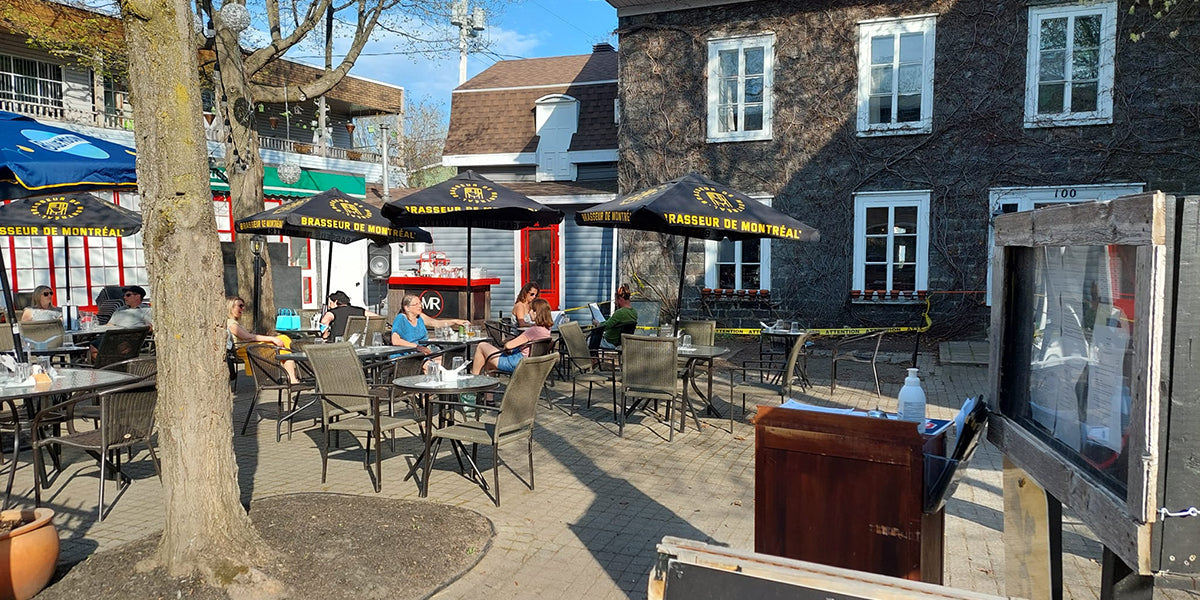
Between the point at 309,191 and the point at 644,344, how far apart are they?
1492cm

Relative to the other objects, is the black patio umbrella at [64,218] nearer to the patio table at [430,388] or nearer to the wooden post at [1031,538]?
the patio table at [430,388]

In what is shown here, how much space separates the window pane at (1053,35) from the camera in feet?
43.8

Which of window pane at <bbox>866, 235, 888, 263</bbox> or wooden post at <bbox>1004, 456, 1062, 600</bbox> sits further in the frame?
window pane at <bbox>866, 235, 888, 263</bbox>

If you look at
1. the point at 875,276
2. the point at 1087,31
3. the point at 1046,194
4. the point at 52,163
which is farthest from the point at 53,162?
the point at 1087,31

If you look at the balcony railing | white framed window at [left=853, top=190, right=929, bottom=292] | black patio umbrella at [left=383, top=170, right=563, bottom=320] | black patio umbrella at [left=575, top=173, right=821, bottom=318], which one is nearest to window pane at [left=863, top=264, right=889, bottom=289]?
white framed window at [left=853, top=190, right=929, bottom=292]

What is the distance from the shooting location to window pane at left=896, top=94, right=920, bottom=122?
14.2m

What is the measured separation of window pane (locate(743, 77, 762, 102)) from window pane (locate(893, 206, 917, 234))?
329cm

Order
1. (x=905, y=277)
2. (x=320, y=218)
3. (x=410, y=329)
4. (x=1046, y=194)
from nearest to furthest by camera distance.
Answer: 1. (x=410, y=329)
2. (x=320, y=218)
3. (x=1046, y=194)
4. (x=905, y=277)

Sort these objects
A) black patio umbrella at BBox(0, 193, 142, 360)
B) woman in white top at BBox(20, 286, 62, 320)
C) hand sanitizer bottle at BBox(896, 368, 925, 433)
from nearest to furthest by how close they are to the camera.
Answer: hand sanitizer bottle at BBox(896, 368, 925, 433) → woman in white top at BBox(20, 286, 62, 320) → black patio umbrella at BBox(0, 193, 142, 360)

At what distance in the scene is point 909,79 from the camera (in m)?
14.2

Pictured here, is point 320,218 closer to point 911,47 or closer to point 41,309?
point 41,309

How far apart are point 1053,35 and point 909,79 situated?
2.29 meters

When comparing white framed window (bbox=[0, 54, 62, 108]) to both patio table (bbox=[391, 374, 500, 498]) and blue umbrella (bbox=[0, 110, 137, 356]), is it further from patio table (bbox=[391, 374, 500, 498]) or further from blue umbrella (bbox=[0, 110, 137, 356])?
patio table (bbox=[391, 374, 500, 498])

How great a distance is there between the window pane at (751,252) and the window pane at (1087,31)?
20.2ft
